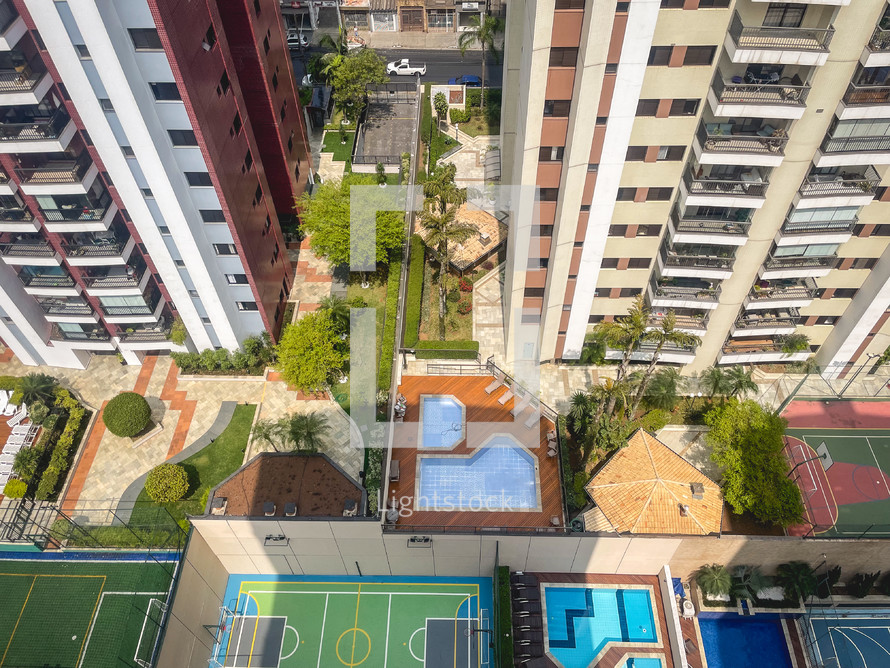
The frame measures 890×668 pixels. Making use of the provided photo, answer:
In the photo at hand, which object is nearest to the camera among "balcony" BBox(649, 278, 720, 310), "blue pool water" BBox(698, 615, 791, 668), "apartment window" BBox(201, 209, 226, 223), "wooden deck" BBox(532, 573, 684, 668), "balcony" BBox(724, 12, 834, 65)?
"balcony" BBox(724, 12, 834, 65)

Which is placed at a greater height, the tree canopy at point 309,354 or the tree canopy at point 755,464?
the tree canopy at point 309,354

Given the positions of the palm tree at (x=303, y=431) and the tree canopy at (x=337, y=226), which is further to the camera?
the tree canopy at (x=337, y=226)

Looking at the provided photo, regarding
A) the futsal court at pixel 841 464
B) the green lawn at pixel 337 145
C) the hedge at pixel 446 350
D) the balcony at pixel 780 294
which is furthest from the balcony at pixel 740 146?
the green lawn at pixel 337 145

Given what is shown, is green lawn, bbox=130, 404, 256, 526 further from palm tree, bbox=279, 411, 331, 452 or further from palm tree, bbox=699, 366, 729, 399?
palm tree, bbox=699, 366, 729, 399

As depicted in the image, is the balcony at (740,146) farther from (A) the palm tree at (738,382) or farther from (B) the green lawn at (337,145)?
(B) the green lawn at (337,145)

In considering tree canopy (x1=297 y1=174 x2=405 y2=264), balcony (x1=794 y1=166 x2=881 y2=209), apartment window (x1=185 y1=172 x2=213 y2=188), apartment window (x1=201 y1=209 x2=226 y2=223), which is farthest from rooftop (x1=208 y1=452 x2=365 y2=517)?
balcony (x1=794 y1=166 x2=881 y2=209)

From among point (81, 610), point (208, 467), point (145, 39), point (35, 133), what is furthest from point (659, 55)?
point (81, 610)

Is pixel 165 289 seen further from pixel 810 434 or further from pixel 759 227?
pixel 810 434

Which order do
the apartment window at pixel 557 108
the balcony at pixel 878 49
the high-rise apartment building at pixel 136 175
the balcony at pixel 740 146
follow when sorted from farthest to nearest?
the apartment window at pixel 557 108, the balcony at pixel 740 146, the high-rise apartment building at pixel 136 175, the balcony at pixel 878 49

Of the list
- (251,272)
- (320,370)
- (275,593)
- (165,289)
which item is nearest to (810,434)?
(320,370)
